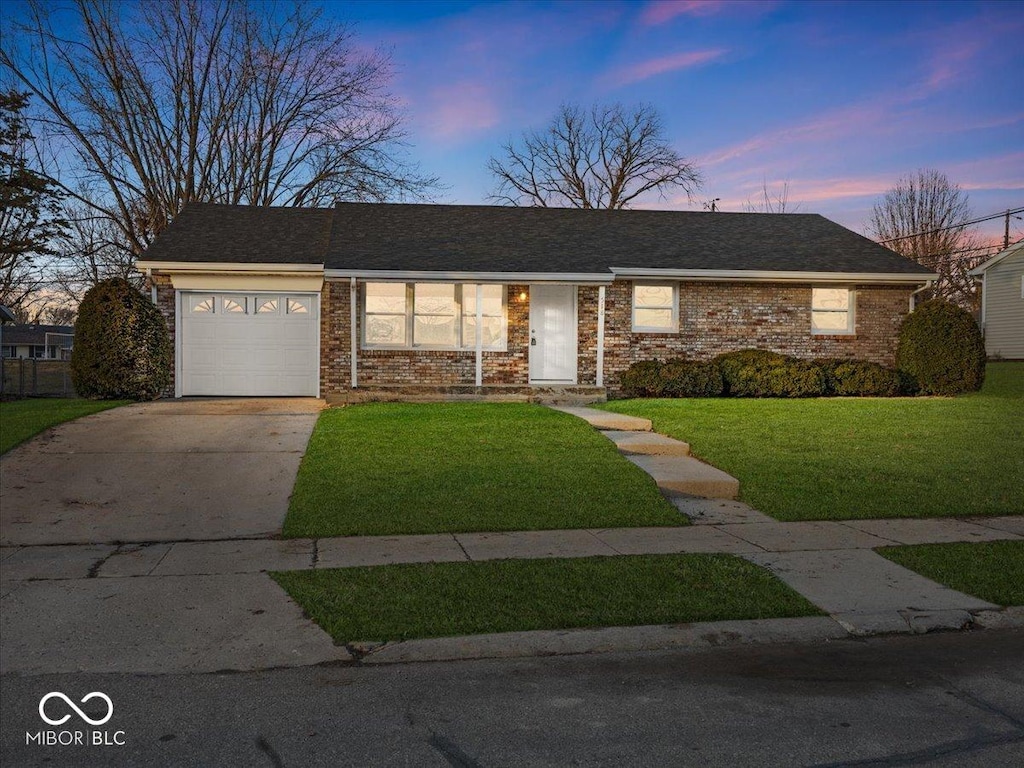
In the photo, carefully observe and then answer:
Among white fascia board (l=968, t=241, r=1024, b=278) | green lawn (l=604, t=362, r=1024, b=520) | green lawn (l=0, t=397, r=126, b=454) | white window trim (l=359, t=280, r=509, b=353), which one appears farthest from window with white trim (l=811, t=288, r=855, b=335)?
white fascia board (l=968, t=241, r=1024, b=278)

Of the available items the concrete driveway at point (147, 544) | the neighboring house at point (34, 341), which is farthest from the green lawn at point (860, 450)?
the neighboring house at point (34, 341)

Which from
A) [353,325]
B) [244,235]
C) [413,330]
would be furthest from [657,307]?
[244,235]

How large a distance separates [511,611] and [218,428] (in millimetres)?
9023

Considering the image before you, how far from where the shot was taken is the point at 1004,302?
114 feet

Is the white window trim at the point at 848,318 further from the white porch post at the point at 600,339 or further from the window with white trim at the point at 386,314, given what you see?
the window with white trim at the point at 386,314

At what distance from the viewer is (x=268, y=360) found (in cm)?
1914

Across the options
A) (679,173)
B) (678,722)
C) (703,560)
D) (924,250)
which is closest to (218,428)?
(703,560)

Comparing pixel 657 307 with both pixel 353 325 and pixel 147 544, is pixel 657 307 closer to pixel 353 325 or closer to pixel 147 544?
pixel 353 325

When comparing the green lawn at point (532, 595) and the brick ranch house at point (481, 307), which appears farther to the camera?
the brick ranch house at point (481, 307)

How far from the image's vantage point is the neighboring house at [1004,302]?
33.8 metres

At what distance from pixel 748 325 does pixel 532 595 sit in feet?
49.2

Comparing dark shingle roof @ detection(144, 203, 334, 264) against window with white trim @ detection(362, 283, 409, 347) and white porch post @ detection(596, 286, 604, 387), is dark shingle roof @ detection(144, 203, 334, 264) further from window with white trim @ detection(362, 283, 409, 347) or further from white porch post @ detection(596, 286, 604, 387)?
white porch post @ detection(596, 286, 604, 387)

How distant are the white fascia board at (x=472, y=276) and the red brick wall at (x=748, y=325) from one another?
4.66 ft

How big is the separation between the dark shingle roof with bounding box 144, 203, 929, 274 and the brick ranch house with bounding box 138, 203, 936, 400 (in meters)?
0.09
